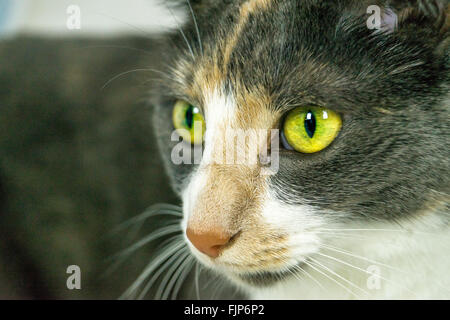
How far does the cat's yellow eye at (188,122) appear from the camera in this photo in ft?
3.73

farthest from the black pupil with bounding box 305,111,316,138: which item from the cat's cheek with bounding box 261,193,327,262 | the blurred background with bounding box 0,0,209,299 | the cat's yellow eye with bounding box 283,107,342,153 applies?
the blurred background with bounding box 0,0,209,299

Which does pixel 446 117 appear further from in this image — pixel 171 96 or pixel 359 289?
pixel 171 96

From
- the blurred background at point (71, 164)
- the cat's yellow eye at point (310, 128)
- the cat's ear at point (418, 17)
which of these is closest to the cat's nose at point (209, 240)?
the cat's yellow eye at point (310, 128)

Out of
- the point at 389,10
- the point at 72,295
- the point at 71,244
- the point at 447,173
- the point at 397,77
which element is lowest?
the point at 72,295

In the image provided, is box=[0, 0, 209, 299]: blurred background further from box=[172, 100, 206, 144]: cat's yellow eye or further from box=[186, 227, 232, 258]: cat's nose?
box=[186, 227, 232, 258]: cat's nose

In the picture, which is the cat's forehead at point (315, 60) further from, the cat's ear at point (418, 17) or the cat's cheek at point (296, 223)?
the cat's cheek at point (296, 223)

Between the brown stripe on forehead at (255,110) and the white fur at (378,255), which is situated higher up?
the brown stripe on forehead at (255,110)

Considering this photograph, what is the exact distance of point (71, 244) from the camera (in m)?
1.55

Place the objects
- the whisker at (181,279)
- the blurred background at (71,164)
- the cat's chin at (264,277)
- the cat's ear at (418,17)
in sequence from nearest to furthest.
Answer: the cat's ear at (418,17) → the cat's chin at (264,277) → the whisker at (181,279) → the blurred background at (71,164)

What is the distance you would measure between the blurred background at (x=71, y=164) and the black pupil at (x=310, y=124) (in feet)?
2.05

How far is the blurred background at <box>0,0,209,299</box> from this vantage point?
152cm

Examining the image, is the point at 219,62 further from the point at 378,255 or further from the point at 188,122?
the point at 378,255
